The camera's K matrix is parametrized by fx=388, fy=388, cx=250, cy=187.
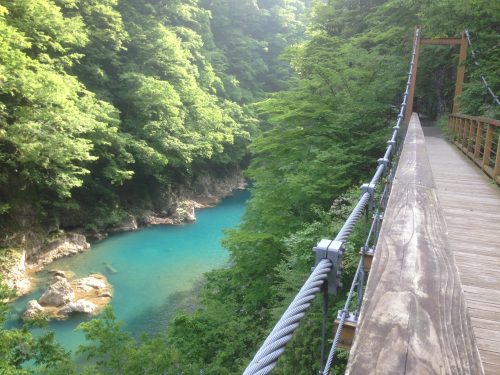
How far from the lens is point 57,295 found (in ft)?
32.7

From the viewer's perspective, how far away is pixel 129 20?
2003 centimetres

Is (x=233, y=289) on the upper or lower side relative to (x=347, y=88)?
lower

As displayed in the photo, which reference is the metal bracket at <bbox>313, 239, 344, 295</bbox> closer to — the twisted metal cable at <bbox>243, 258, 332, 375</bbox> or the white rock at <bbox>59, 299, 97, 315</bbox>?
the twisted metal cable at <bbox>243, 258, 332, 375</bbox>

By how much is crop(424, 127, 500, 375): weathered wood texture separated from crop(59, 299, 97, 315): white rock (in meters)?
8.65

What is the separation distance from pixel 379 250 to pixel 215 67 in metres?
27.6

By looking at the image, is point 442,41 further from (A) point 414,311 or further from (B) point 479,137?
(A) point 414,311

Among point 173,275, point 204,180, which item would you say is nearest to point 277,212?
point 173,275

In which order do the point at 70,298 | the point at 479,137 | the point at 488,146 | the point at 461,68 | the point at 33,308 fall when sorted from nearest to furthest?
1. the point at 488,146
2. the point at 479,137
3. the point at 33,308
4. the point at 70,298
5. the point at 461,68

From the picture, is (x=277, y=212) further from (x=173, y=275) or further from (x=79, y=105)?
(x=79, y=105)

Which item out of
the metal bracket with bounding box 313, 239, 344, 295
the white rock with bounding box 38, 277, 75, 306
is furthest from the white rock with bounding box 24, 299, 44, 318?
the metal bracket with bounding box 313, 239, 344, 295

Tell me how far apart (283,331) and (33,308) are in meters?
10.5

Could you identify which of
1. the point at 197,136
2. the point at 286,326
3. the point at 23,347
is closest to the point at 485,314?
the point at 286,326

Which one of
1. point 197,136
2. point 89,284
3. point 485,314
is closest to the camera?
point 485,314

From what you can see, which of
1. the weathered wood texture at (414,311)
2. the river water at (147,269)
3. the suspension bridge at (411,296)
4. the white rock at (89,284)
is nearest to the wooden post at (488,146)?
the suspension bridge at (411,296)
